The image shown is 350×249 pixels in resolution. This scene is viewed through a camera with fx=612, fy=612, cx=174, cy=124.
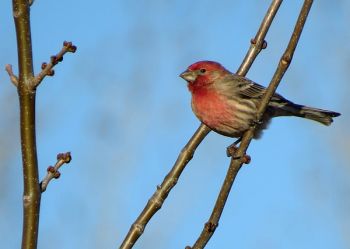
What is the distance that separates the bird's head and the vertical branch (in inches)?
162

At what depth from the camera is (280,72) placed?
3.42 meters

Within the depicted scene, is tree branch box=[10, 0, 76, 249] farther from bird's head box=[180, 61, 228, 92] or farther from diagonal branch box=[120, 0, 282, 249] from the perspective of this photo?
bird's head box=[180, 61, 228, 92]

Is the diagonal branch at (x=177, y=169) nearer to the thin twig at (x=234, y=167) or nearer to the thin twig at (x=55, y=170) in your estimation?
the thin twig at (x=234, y=167)

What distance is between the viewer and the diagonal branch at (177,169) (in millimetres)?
3644

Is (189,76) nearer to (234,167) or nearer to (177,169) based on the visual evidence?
(177,169)

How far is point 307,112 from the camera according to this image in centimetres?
635

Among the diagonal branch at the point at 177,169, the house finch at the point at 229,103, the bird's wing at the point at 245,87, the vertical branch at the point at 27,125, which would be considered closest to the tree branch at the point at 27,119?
the vertical branch at the point at 27,125

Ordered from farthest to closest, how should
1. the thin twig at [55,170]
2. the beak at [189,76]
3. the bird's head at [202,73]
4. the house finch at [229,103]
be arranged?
the beak at [189,76], the bird's head at [202,73], the house finch at [229,103], the thin twig at [55,170]

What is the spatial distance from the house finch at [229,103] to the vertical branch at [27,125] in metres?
3.21

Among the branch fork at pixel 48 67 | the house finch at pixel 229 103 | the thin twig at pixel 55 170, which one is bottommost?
the thin twig at pixel 55 170

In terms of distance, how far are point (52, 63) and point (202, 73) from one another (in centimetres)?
413

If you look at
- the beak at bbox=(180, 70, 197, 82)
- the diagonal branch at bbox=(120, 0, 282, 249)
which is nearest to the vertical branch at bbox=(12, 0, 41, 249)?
the diagonal branch at bbox=(120, 0, 282, 249)

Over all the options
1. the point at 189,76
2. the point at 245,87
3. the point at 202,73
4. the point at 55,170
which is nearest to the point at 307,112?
the point at 245,87

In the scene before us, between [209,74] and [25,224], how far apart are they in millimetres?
4378
